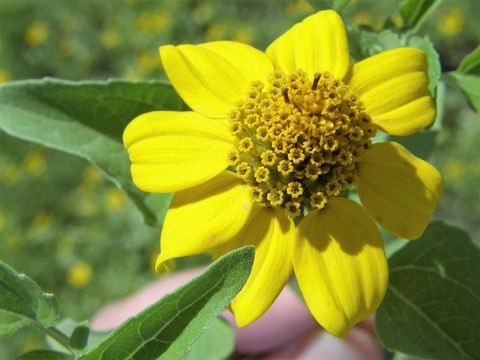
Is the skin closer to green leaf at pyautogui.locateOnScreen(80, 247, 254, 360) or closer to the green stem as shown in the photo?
the green stem

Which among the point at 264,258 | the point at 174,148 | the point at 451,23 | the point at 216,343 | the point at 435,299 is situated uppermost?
the point at 174,148

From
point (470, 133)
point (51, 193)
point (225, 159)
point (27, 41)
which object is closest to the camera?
point (225, 159)

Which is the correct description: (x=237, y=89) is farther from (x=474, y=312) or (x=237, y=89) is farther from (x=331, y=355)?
(x=331, y=355)

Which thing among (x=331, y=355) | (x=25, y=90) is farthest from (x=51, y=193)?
(x=25, y=90)

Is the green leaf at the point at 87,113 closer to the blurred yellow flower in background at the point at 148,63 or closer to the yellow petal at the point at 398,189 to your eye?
the yellow petal at the point at 398,189

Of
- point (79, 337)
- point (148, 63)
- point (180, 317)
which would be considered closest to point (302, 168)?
point (180, 317)

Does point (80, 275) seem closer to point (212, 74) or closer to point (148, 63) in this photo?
point (148, 63)
